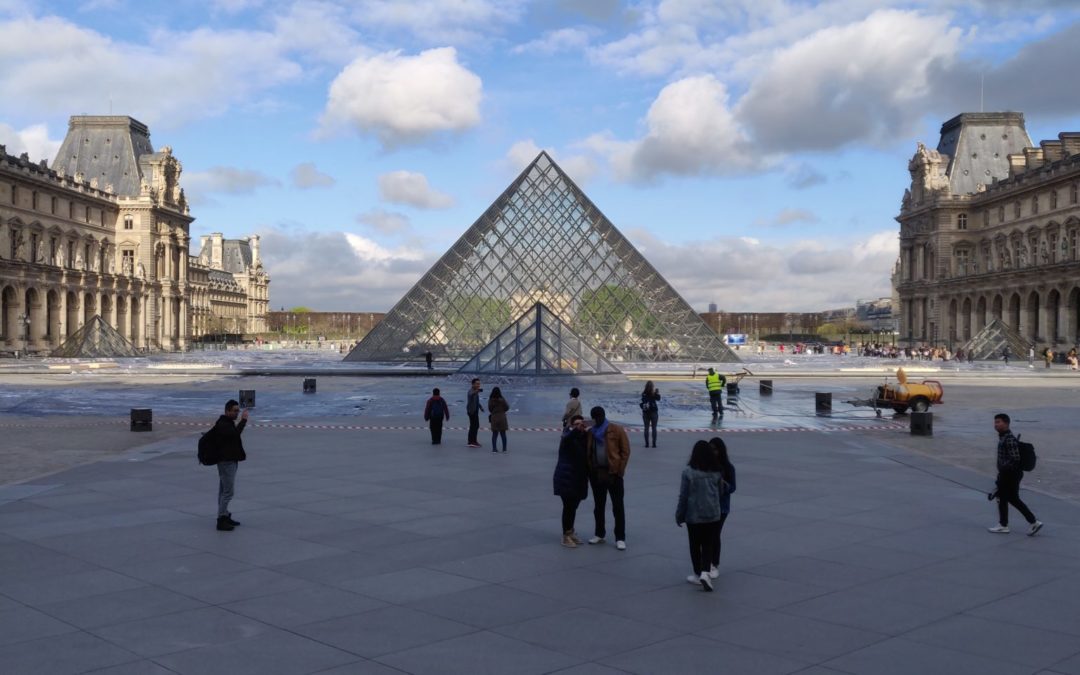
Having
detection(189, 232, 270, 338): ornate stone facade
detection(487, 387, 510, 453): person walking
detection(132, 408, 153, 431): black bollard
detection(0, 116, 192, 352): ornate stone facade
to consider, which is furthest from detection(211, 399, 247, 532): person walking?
detection(189, 232, 270, 338): ornate stone facade

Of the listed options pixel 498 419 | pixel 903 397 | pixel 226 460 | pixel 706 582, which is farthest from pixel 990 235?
pixel 706 582

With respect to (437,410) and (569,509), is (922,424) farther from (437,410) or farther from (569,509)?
(569,509)

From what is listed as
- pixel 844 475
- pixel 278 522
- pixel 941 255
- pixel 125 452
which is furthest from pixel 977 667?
pixel 941 255

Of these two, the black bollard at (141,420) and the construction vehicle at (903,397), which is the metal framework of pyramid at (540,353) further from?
Result: the black bollard at (141,420)

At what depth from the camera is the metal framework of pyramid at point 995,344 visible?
6175 centimetres

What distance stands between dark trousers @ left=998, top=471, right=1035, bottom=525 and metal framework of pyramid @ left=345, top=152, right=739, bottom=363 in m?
40.8

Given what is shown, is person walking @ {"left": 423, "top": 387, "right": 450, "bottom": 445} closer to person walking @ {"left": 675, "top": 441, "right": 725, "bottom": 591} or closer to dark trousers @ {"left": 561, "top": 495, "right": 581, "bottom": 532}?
dark trousers @ {"left": 561, "top": 495, "right": 581, "bottom": 532}

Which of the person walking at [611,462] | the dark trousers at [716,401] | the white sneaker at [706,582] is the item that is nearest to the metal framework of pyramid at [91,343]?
the dark trousers at [716,401]

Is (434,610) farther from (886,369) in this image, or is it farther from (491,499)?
(886,369)

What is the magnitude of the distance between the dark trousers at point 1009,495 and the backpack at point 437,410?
898 centimetres

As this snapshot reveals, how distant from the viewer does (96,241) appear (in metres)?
79.9

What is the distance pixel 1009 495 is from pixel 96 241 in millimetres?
82171

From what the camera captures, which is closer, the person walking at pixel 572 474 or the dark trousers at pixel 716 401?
the person walking at pixel 572 474

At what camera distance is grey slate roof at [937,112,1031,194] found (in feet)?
282
